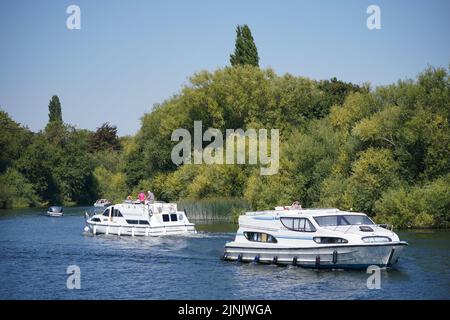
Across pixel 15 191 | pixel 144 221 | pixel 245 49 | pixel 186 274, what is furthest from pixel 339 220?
pixel 15 191

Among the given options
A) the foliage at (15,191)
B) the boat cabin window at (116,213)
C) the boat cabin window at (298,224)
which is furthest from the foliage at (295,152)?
the boat cabin window at (298,224)

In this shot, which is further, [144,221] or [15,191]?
[15,191]

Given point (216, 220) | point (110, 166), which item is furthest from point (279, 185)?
point (110, 166)

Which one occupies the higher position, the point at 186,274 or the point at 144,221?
the point at 144,221

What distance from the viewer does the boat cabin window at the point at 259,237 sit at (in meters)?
43.1

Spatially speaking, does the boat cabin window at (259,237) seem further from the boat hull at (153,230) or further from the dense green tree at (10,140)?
the dense green tree at (10,140)

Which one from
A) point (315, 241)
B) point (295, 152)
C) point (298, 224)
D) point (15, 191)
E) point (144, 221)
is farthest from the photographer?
point (15, 191)

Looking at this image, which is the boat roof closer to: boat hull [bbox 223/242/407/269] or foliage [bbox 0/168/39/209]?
boat hull [bbox 223/242/407/269]

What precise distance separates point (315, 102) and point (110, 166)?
6390 cm

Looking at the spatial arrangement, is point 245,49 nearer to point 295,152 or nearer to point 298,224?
point 295,152

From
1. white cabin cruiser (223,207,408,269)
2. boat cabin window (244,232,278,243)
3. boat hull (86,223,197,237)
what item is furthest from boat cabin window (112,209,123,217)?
boat cabin window (244,232,278,243)

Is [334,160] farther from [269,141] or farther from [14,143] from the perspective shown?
[14,143]

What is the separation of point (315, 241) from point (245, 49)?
211 ft

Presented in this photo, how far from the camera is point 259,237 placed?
43.8 meters
